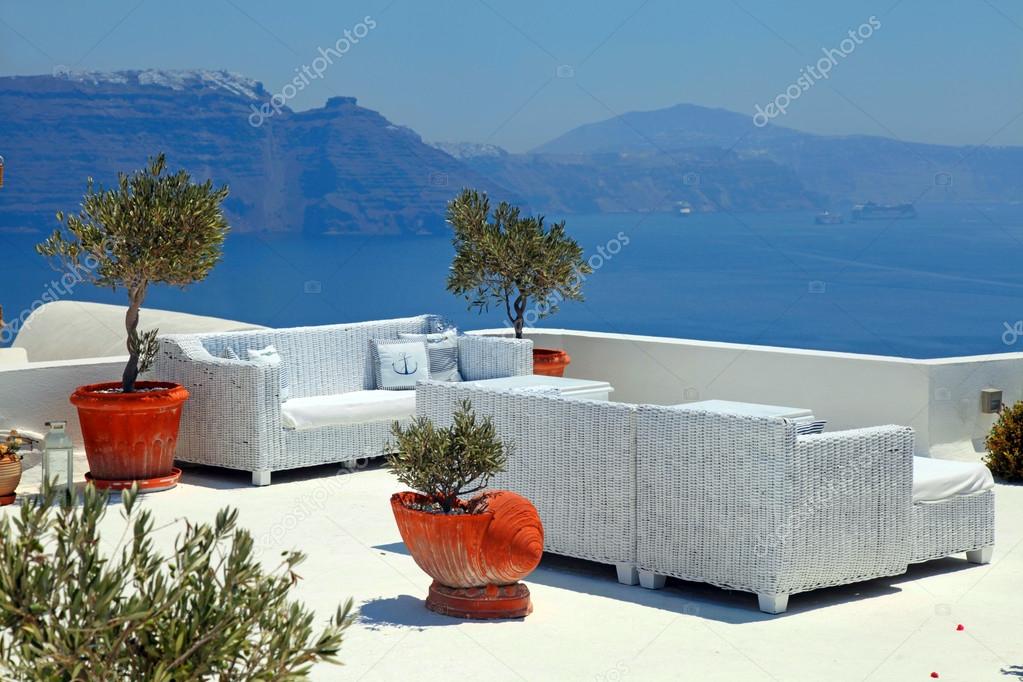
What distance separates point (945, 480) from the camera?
5977 millimetres

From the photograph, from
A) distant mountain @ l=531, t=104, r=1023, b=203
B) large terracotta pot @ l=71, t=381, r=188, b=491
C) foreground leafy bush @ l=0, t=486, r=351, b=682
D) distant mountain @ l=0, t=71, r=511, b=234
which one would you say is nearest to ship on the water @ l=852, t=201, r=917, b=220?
distant mountain @ l=531, t=104, r=1023, b=203

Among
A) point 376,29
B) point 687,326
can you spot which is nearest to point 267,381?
point 687,326

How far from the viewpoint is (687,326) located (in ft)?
171

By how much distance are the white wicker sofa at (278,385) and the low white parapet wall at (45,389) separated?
15.7 inches

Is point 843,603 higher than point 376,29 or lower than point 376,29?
lower

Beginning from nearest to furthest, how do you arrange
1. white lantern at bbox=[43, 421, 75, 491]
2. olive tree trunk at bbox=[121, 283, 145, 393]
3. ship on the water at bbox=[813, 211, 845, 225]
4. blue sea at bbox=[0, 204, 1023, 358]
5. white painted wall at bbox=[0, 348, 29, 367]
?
white lantern at bbox=[43, 421, 75, 491] → olive tree trunk at bbox=[121, 283, 145, 393] → white painted wall at bbox=[0, 348, 29, 367] → blue sea at bbox=[0, 204, 1023, 358] → ship on the water at bbox=[813, 211, 845, 225]

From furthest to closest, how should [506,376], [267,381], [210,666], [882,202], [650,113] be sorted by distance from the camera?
[650,113]
[882,202]
[506,376]
[267,381]
[210,666]

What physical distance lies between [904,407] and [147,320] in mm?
7697

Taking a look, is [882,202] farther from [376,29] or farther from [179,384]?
[179,384]

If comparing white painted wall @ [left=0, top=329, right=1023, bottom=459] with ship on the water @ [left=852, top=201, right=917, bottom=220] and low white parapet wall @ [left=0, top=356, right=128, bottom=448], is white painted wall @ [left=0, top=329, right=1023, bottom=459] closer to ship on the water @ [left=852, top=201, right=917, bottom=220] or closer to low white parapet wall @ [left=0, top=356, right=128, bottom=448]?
low white parapet wall @ [left=0, top=356, right=128, bottom=448]

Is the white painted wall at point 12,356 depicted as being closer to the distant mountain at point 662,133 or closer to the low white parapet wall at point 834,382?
the low white parapet wall at point 834,382

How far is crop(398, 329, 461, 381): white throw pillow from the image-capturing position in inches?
369

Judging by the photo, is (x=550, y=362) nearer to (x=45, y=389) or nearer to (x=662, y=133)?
(x=45, y=389)

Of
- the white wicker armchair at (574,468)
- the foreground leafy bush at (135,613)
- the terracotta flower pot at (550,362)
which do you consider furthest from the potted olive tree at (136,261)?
the foreground leafy bush at (135,613)
